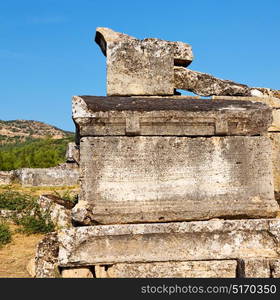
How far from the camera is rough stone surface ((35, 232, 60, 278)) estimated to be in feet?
13.5

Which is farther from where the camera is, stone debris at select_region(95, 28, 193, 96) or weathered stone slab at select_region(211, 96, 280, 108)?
weathered stone slab at select_region(211, 96, 280, 108)

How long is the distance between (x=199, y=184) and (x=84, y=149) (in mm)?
1104

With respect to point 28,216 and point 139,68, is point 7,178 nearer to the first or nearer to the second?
point 28,216

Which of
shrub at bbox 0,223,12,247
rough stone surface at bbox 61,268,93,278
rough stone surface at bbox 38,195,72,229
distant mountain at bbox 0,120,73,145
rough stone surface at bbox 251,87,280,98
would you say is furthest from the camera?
distant mountain at bbox 0,120,73,145

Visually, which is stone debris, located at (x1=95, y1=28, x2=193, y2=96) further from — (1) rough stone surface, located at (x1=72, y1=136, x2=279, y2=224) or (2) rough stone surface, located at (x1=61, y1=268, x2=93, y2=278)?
(2) rough stone surface, located at (x1=61, y1=268, x2=93, y2=278)

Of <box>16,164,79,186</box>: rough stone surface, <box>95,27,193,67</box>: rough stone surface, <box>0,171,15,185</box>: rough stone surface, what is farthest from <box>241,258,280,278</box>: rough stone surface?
<box>0,171,15,185</box>: rough stone surface

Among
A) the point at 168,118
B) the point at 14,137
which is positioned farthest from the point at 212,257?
the point at 14,137

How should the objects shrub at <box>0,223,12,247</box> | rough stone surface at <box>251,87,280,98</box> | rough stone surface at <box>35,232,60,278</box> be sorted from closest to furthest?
rough stone surface at <box>35,232,60,278</box>
rough stone surface at <box>251,87,280,98</box>
shrub at <box>0,223,12,247</box>

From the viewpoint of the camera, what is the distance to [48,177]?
2017 cm

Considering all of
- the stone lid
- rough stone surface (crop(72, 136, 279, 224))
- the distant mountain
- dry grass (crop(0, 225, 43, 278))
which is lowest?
dry grass (crop(0, 225, 43, 278))

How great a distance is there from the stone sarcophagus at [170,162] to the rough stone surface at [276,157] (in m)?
0.50

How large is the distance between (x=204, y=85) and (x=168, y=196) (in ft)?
4.83

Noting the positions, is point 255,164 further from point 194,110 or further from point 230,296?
point 230,296

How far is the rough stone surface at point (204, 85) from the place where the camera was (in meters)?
4.99
